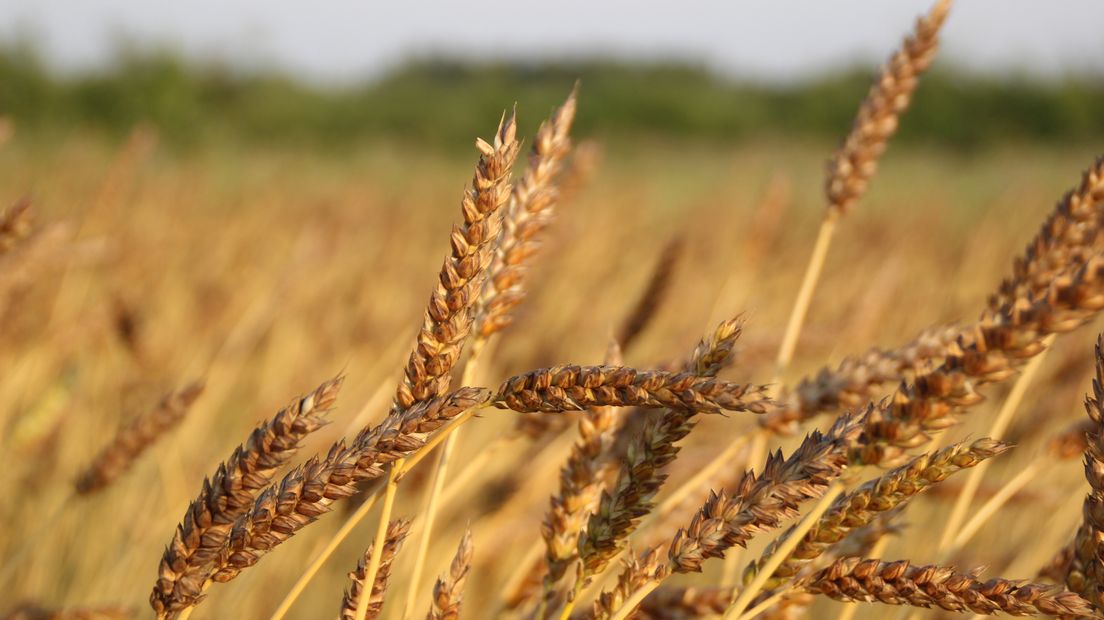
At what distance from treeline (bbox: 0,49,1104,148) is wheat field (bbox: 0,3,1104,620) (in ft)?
31.1

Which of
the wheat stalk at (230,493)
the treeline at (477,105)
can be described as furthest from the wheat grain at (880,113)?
the treeline at (477,105)

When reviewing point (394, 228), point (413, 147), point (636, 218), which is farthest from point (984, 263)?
point (413, 147)

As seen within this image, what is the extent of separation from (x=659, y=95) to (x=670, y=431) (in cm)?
2033

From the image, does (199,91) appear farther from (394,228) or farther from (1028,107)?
(1028,107)

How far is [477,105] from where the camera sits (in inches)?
758

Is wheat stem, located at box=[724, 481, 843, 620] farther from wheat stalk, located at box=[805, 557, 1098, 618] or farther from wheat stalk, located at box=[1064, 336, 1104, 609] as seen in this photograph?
wheat stalk, located at box=[1064, 336, 1104, 609]

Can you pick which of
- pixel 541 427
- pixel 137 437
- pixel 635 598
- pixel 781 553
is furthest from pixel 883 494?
pixel 137 437

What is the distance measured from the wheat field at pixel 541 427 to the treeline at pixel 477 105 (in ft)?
31.1

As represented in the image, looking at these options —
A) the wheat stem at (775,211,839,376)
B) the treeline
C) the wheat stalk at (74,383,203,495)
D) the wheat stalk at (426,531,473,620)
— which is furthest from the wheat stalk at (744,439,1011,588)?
the treeline

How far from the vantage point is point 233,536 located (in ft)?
1.97

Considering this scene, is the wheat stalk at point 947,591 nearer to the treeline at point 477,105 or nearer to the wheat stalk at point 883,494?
the wheat stalk at point 883,494

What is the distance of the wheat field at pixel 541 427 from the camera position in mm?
578

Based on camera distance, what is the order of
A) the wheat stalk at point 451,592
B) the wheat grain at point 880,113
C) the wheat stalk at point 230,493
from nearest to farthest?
the wheat stalk at point 230,493, the wheat stalk at point 451,592, the wheat grain at point 880,113

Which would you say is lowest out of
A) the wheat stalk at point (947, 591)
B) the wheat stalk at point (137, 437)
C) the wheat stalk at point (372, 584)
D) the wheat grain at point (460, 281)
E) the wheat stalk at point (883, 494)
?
the wheat stalk at point (137, 437)
